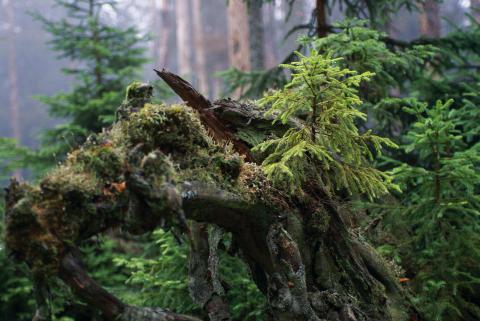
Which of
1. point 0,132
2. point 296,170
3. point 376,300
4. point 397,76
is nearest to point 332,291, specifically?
point 376,300

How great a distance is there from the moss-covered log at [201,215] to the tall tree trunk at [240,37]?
8037 mm

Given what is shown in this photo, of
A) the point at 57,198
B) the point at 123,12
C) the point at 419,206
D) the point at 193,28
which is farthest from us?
the point at 123,12

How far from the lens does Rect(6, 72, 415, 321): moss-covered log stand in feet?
8.45

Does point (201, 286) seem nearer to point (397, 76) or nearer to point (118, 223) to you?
point (118, 223)

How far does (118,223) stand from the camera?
2781mm

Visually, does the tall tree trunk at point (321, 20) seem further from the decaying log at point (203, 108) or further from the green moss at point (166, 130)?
the green moss at point (166, 130)

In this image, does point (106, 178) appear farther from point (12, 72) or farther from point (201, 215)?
point (12, 72)

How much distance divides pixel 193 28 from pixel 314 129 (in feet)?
101

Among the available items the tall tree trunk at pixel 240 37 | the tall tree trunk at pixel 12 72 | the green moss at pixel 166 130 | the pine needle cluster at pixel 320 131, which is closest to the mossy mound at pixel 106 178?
the green moss at pixel 166 130

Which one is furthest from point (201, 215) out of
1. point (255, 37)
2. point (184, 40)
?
point (184, 40)

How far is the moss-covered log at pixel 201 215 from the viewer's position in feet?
8.45

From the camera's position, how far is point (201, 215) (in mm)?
3256

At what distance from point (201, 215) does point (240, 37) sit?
993 cm

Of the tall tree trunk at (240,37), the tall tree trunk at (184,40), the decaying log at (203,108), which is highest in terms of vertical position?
the tall tree trunk at (184,40)
